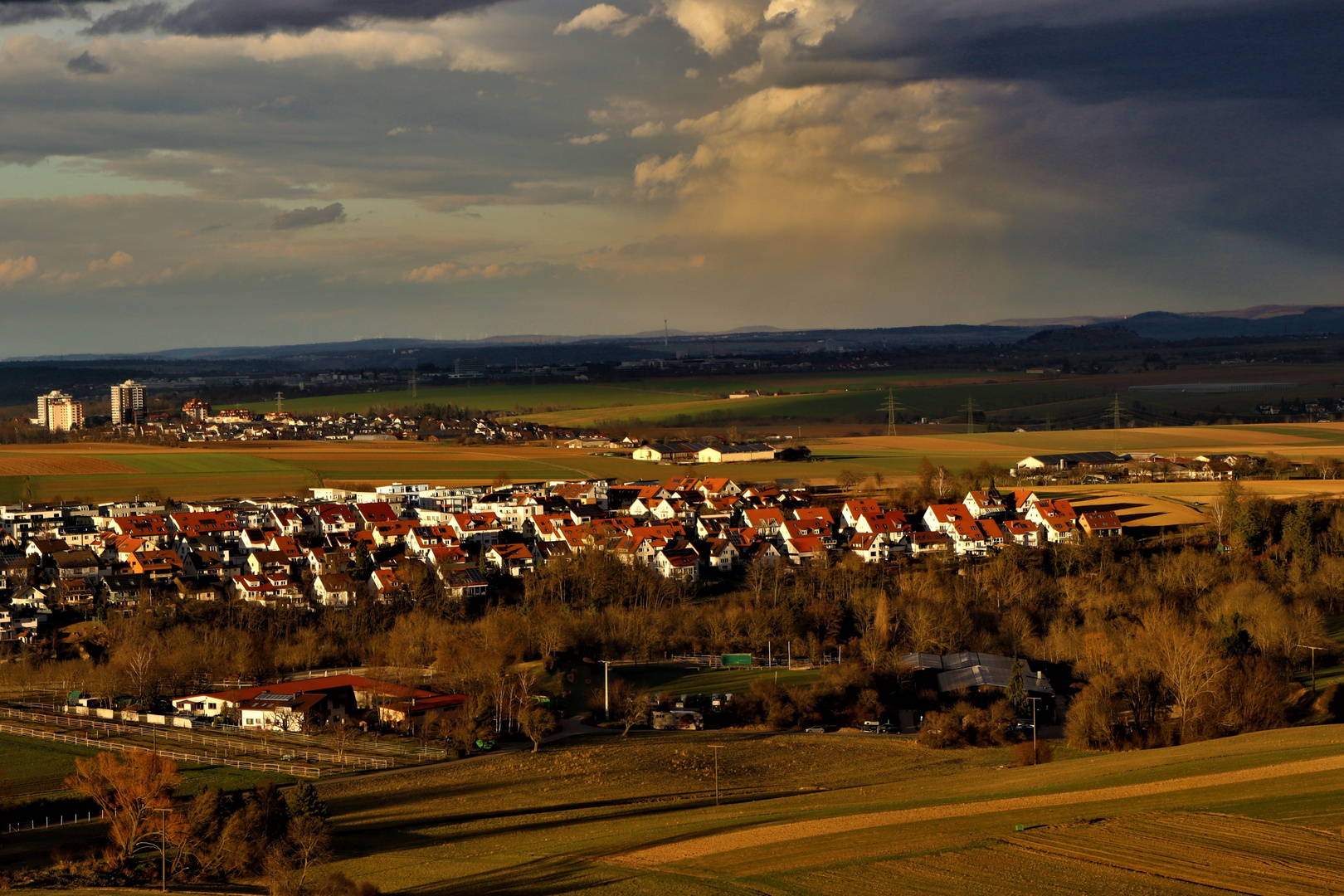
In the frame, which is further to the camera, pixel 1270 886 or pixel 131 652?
pixel 131 652

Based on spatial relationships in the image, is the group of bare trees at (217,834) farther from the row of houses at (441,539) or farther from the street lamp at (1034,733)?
the row of houses at (441,539)

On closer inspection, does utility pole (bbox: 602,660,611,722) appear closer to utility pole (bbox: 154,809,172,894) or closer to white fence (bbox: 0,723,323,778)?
white fence (bbox: 0,723,323,778)

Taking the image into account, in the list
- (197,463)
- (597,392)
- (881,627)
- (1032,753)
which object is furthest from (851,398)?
(1032,753)

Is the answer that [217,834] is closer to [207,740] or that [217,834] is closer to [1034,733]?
[207,740]

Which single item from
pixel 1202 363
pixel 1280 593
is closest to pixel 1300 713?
pixel 1280 593

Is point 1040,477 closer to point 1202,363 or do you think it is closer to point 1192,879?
point 1192,879

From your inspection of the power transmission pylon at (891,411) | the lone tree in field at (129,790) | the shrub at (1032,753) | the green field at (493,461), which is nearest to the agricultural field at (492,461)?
the green field at (493,461)
